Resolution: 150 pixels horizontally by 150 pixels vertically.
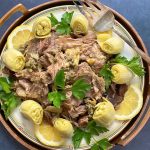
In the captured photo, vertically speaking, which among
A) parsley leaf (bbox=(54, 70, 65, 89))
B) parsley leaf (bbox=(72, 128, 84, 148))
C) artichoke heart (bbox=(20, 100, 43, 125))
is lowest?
parsley leaf (bbox=(72, 128, 84, 148))

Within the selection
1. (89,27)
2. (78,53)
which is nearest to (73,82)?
→ (78,53)

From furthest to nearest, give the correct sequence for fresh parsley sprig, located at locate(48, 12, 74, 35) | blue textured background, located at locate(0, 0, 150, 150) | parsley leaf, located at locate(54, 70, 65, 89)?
blue textured background, located at locate(0, 0, 150, 150) → fresh parsley sprig, located at locate(48, 12, 74, 35) → parsley leaf, located at locate(54, 70, 65, 89)

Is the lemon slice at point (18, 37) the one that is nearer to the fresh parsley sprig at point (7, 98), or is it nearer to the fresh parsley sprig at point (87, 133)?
the fresh parsley sprig at point (7, 98)

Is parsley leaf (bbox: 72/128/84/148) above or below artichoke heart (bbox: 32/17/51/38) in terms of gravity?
below

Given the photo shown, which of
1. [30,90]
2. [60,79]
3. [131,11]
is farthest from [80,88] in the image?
[131,11]

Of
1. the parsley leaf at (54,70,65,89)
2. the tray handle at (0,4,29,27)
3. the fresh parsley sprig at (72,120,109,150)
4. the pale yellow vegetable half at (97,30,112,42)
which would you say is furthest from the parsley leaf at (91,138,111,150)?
the tray handle at (0,4,29,27)

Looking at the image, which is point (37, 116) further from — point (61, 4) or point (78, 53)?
point (61, 4)

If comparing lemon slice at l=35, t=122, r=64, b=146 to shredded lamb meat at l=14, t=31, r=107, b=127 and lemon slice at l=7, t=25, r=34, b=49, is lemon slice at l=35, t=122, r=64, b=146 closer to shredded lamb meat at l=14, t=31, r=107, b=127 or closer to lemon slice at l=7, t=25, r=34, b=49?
shredded lamb meat at l=14, t=31, r=107, b=127

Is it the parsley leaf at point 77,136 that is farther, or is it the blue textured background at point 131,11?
the blue textured background at point 131,11

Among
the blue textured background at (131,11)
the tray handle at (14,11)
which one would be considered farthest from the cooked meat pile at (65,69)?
the blue textured background at (131,11)
